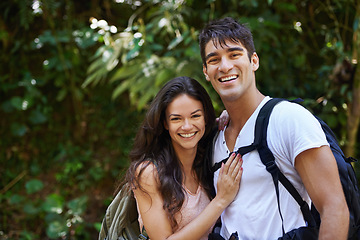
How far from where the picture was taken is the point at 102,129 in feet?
19.1

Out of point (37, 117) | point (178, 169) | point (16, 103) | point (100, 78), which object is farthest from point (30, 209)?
point (178, 169)

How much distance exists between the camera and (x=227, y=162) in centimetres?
195

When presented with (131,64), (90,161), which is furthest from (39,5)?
(90,161)

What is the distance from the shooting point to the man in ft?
5.21

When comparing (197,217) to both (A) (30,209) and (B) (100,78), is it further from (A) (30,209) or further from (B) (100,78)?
(B) (100,78)

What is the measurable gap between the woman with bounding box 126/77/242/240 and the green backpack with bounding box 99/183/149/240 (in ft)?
0.37

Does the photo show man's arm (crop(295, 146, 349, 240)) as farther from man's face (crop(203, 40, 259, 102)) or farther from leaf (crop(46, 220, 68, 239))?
leaf (crop(46, 220, 68, 239))

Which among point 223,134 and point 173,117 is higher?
point 173,117

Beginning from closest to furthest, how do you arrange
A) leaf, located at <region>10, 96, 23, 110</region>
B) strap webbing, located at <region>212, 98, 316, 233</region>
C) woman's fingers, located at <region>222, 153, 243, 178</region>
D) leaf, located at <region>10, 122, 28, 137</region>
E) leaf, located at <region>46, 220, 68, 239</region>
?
1. strap webbing, located at <region>212, 98, 316, 233</region>
2. woman's fingers, located at <region>222, 153, 243, 178</region>
3. leaf, located at <region>46, 220, 68, 239</region>
4. leaf, located at <region>10, 96, 23, 110</region>
5. leaf, located at <region>10, 122, 28, 137</region>

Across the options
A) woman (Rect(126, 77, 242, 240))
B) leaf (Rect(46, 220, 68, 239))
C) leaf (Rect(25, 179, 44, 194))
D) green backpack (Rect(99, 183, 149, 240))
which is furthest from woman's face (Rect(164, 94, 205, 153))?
leaf (Rect(25, 179, 44, 194))

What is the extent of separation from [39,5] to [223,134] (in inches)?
148

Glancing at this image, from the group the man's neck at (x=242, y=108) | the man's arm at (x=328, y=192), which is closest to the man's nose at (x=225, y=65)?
the man's neck at (x=242, y=108)

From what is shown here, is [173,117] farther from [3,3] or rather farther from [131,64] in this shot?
[3,3]

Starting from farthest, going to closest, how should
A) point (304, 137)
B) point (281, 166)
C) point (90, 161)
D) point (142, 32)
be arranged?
point (90, 161), point (142, 32), point (281, 166), point (304, 137)
